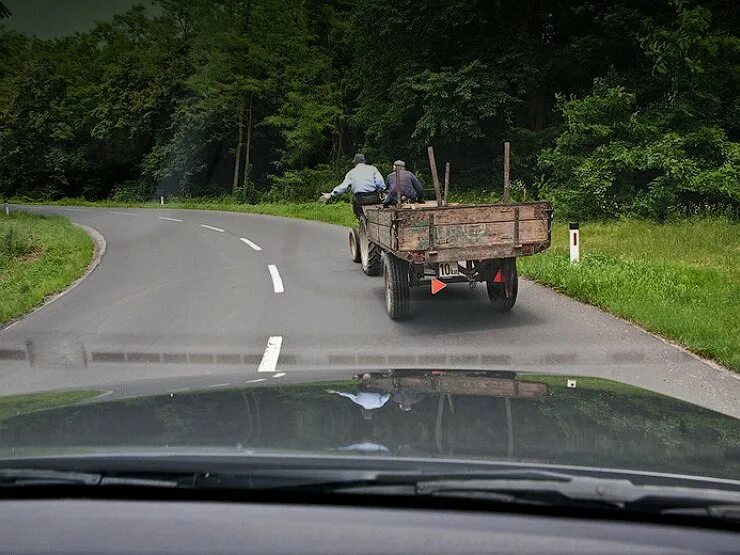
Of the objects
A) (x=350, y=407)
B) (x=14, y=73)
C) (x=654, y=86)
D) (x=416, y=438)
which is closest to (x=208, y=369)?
(x=350, y=407)

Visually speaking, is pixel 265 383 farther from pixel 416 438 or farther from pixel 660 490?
pixel 660 490

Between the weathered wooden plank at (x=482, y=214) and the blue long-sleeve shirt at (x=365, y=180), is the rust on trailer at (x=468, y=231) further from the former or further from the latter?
the blue long-sleeve shirt at (x=365, y=180)

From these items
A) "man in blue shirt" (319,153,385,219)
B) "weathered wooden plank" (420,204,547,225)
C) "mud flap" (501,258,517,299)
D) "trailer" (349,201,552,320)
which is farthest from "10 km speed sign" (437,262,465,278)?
"man in blue shirt" (319,153,385,219)

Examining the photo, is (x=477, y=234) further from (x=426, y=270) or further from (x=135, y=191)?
(x=135, y=191)

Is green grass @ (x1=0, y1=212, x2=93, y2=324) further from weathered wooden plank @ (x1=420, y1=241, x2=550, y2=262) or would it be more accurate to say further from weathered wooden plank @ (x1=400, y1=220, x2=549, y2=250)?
weathered wooden plank @ (x1=420, y1=241, x2=550, y2=262)

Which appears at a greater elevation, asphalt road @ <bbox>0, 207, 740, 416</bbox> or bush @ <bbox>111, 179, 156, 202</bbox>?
bush @ <bbox>111, 179, 156, 202</bbox>

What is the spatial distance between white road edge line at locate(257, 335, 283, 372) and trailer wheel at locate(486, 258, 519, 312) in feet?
9.06

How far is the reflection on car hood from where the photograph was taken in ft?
7.77

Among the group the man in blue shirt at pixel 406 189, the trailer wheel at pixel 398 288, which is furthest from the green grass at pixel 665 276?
the trailer wheel at pixel 398 288

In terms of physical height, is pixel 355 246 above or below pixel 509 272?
below

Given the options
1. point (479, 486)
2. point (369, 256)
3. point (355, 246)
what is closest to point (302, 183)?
point (355, 246)

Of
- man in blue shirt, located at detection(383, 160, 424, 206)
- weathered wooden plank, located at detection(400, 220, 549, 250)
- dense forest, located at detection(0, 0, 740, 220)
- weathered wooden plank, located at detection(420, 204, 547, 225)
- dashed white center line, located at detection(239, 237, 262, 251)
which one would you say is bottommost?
dashed white center line, located at detection(239, 237, 262, 251)

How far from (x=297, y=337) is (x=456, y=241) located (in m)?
2.07

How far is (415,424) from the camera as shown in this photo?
272 centimetres
